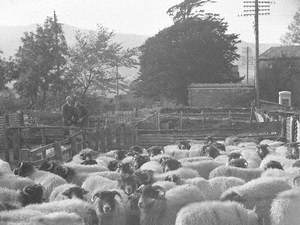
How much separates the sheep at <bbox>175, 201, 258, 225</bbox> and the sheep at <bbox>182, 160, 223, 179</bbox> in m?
2.85

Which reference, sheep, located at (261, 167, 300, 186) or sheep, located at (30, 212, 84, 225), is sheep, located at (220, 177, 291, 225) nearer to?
sheep, located at (261, 167, 300, 186)

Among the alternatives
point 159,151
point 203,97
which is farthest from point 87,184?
point 203,97

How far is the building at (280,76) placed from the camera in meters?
39.2

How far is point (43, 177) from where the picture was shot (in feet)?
28.1

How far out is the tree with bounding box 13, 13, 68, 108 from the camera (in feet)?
98.9

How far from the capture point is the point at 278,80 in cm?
3984

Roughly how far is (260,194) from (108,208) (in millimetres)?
1998

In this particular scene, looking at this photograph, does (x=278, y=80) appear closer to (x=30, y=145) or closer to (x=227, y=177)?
(x=30, y=145)

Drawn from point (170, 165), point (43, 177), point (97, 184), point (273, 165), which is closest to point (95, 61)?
point (170, 165)

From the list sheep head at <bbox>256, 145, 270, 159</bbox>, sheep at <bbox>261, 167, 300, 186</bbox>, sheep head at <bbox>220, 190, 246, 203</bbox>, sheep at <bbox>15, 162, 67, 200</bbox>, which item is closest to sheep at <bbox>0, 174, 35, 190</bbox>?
sheep at <bbox>15, 162, 67, 200</bbox>

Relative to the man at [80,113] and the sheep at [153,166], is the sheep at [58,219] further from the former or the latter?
the man at [80,113]

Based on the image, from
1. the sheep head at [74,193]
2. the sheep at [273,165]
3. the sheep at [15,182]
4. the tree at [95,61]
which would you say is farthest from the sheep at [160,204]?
the tree at [95,61]

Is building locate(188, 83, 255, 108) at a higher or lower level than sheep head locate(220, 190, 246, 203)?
higher

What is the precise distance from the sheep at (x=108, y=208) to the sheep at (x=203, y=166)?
245 cm
